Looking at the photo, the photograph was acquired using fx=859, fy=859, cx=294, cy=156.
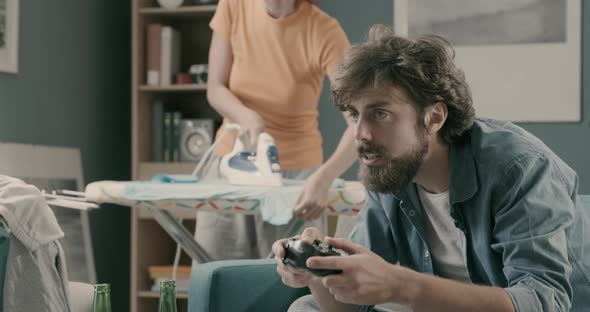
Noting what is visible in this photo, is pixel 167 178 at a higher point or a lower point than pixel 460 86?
lower

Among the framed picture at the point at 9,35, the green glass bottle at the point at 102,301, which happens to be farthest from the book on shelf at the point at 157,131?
the green glass bottle at the point at 102,301

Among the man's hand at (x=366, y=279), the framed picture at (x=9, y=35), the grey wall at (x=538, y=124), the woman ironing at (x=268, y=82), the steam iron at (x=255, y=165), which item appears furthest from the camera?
the grey wall at (x=538, y=124)

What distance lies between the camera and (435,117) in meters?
1.51

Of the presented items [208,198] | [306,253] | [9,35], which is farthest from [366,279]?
[9,35]

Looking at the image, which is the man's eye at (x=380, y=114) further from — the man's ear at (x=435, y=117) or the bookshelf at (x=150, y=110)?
the bookshelf at (x=150, y=110)

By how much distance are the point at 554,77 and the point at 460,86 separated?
2399 millimetres

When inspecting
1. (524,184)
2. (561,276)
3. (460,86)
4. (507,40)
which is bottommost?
(561,276)

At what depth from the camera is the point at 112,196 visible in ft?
7.95

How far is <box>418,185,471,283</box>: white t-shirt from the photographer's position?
1.55m

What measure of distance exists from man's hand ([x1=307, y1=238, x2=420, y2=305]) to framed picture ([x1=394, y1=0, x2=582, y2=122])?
107 inches

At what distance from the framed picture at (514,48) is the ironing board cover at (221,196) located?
167 cm

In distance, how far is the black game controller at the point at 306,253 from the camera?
1183 mm

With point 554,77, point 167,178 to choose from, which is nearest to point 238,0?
point 167,178

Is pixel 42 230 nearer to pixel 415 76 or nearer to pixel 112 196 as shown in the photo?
pixel 112 196
